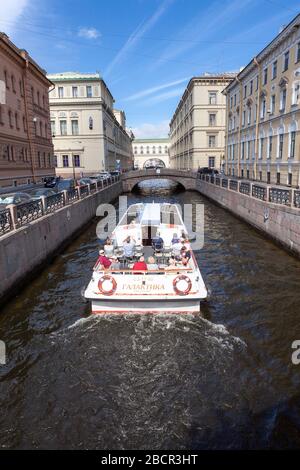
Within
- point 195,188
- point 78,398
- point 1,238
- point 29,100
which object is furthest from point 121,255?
point 195,188

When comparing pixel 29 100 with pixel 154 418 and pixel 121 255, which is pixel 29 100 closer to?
pixel 121 255

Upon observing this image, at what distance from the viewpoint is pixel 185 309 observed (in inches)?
397

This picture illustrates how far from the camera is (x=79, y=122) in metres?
62.7

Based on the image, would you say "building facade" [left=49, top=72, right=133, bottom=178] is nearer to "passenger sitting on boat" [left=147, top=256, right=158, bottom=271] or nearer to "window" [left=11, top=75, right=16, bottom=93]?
"window" [left=11, top=75, right=16, bottom=93]

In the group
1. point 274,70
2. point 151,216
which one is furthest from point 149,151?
point 151,216

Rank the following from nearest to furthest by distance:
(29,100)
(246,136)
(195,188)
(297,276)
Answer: (297,276) → (29,100) → (246,136) → (195,188)

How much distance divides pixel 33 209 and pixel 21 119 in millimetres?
22383

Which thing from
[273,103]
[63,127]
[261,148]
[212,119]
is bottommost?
[261,148]

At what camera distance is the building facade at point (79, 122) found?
2424 inches

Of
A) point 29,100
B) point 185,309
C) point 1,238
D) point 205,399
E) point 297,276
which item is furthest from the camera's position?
point 29,100

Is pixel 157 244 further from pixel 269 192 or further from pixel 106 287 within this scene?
pixel 269 192

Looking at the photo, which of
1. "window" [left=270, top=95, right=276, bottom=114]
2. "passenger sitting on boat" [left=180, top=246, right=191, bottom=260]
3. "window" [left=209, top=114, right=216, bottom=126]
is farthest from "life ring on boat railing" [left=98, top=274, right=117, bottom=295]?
"window" [left=209, top=114, right=216, bottom=126]

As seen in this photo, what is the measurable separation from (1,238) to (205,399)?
27.0ft

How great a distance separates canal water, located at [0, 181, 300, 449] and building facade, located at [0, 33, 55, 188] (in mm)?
21651
